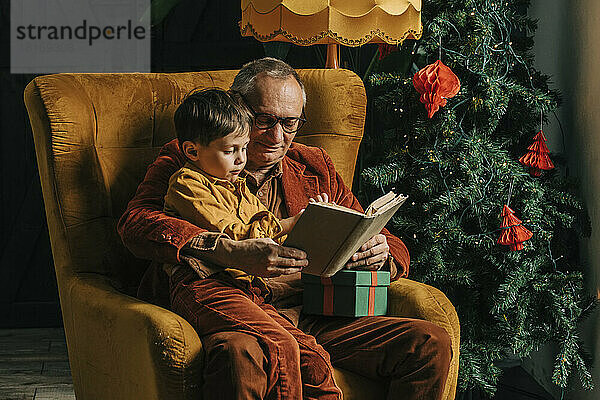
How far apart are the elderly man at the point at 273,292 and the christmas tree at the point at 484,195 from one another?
0.43m

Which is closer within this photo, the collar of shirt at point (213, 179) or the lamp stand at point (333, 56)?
the collar of shirt at point (213, 179)

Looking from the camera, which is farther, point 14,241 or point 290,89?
point 14,241

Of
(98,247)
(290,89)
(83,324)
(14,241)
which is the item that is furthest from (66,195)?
(14,241)

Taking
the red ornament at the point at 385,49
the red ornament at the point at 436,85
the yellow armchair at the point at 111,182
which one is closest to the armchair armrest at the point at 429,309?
the yellow armchair at the point at 111,182

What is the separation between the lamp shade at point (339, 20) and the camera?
7.75 feet

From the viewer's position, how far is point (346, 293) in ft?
6.42

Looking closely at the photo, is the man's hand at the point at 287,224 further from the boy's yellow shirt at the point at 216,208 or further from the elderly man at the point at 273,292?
the elderly man at the point at 273,292

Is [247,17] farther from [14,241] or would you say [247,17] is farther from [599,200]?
[14,241]

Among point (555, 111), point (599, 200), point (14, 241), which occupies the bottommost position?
point (14, 241)

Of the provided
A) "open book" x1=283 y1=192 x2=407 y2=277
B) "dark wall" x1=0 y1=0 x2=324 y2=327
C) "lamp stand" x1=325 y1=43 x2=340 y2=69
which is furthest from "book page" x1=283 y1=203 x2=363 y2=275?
"dark wall" x1=0 y1=0 x2=324 y2=327

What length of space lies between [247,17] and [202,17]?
151 cm

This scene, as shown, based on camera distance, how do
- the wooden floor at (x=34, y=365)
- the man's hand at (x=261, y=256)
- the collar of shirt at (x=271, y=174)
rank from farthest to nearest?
the wooden floor at (x=34, y=365) → the collar of shirt at (x=271, y=174) → the man's hand at (x=261, y=256)

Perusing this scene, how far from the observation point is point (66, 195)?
82.5 inches

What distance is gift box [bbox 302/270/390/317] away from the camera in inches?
76.6
